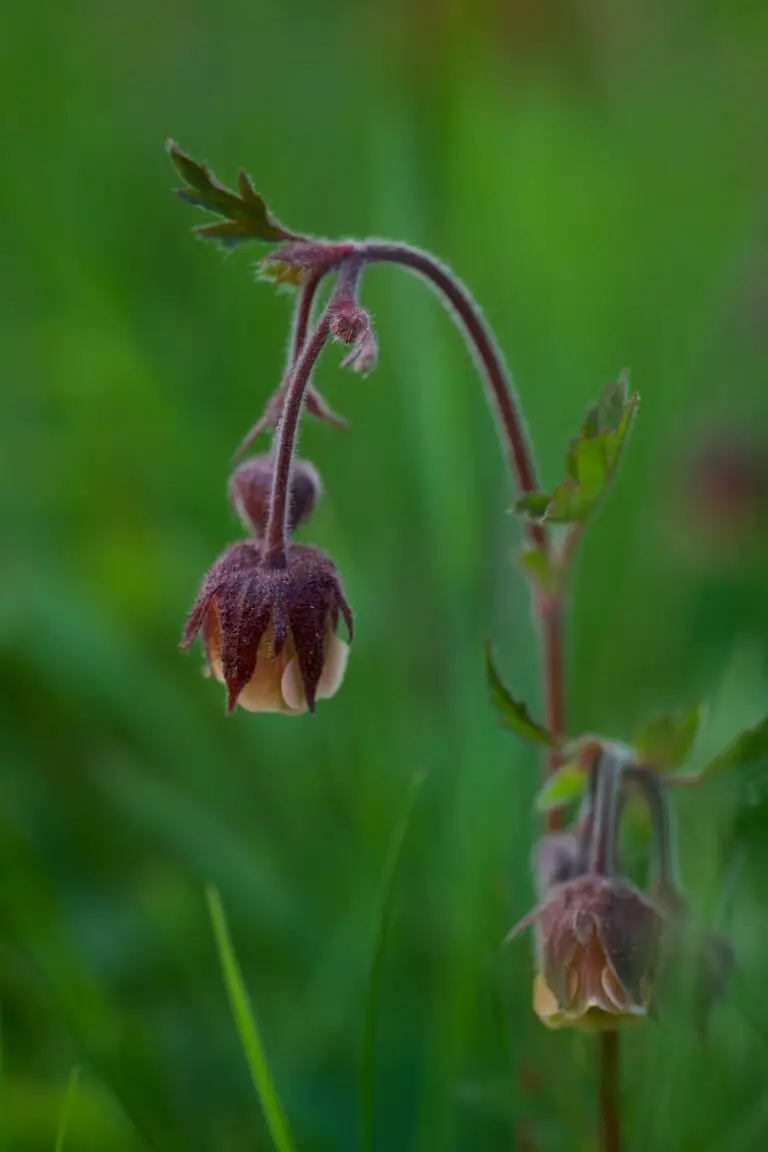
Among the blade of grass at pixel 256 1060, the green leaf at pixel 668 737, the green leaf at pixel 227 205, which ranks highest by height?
the green leaf at pixel 227 205

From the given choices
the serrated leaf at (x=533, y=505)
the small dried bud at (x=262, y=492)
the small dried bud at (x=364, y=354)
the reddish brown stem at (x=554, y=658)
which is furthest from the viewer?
the reddish brown stem at (x=554, y=658)

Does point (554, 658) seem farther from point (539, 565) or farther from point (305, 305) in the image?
point (305, 305)

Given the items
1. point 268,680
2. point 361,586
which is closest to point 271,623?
point 268,680

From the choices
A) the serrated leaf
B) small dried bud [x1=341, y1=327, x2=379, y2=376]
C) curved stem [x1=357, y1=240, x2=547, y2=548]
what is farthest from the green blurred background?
small dried bud [x1=341, y1=327, x2=379, y2=376]

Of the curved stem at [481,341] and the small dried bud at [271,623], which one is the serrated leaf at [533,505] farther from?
the small dried bud at [271,623]

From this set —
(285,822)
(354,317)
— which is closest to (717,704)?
(285,822)

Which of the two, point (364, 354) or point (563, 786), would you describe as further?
point (563, 786)

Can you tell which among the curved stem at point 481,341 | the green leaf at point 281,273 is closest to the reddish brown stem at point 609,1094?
the curved stem at point 481,341
